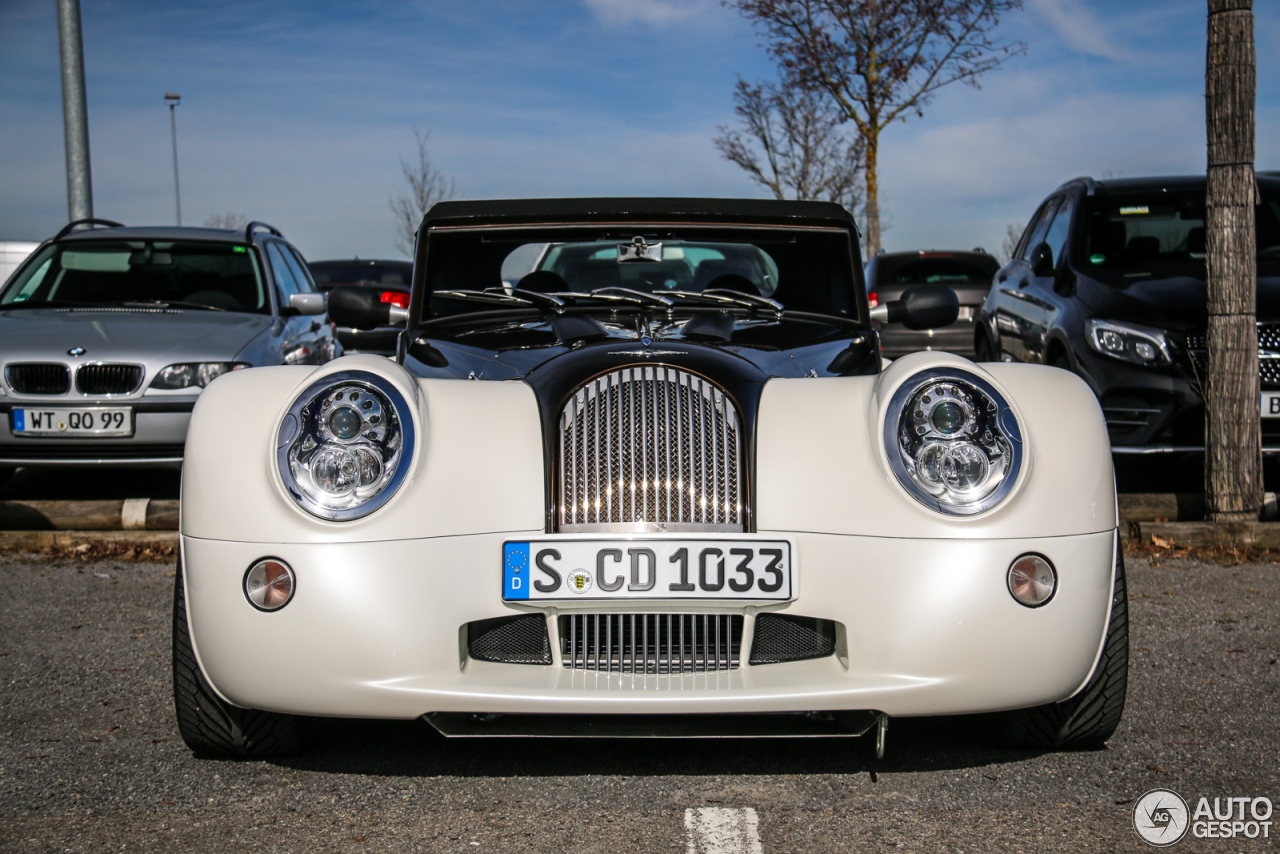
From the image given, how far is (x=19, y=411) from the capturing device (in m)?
6.18

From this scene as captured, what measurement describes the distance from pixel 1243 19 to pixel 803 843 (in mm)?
5032

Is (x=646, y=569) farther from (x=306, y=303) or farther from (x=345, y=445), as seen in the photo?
(x=306, y=303)

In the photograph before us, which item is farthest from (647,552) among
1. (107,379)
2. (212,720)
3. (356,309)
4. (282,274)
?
(282,274)

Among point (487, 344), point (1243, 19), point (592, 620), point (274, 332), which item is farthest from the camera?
point (274, 332)

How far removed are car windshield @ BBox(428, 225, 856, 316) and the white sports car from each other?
1313 mm

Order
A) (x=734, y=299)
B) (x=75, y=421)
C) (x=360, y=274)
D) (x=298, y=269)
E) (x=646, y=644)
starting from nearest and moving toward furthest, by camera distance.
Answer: (x=646, y=644) < (x=734, y=299) < (x=75, y=421) < (x=298, y=269) < (x=360, y=274)

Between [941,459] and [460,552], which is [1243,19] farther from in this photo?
[460,552]

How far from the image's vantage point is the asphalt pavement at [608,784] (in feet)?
8.17

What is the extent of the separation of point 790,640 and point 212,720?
53.8 inches

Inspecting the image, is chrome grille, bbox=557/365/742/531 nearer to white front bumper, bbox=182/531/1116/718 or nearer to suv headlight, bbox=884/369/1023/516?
white front bumper, bbox=182/531/1116/718

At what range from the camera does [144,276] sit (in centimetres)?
764

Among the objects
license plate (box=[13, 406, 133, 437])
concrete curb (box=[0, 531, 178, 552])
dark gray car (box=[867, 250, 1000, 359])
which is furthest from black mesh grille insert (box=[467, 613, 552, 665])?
dark gray car (box=[867, 250, 1000, 359])

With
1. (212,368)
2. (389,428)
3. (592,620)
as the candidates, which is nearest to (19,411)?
(212,368)

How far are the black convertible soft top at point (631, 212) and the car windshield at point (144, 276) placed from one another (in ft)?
12.5
